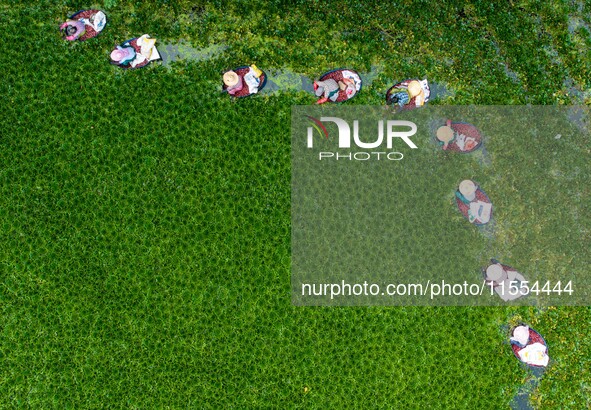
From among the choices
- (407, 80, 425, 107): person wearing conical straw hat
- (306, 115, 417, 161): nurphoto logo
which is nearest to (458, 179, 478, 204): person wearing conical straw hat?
(306, 115, 417, 161): nurphoto logo

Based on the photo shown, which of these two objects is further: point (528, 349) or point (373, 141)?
point (373, 141)

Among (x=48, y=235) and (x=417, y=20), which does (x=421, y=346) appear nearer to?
(x=417, y=20)

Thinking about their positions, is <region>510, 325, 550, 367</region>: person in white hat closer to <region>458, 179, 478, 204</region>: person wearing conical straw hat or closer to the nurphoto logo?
<region>458, 179, 478, 204</region>: person wearing conical straw hat

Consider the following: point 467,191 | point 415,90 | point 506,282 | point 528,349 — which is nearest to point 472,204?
point 467,191

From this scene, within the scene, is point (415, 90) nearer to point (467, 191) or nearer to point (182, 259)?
point (467, 191)

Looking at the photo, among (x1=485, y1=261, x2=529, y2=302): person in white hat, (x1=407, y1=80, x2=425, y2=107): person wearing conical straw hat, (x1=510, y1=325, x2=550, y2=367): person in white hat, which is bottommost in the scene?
(x1=510, y1=325, x2=550, y2=367): person in white hat

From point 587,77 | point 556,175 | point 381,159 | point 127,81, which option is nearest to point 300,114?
point 381,159
